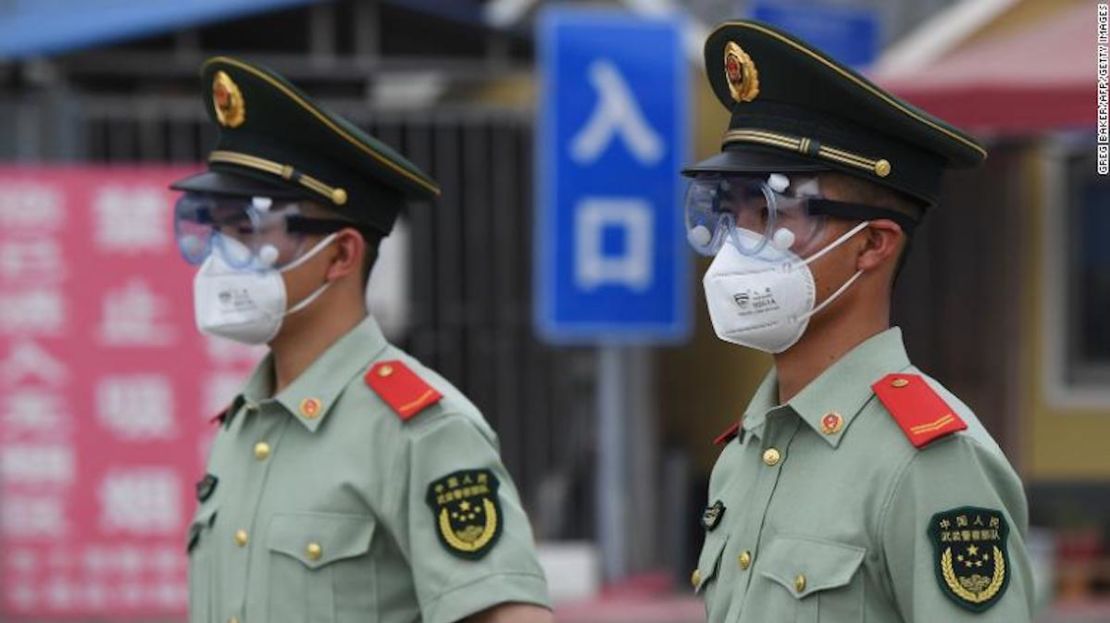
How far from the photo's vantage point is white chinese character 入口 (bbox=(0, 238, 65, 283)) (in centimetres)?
830

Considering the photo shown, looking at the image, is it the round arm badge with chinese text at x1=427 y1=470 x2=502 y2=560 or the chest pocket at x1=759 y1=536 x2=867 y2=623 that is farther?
the round arm badge with chinese text at x1=427 y1=470 x2=502 y2=560

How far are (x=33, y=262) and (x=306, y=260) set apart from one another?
5188 millimetres

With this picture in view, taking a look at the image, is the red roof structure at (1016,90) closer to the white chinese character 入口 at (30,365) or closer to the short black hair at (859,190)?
the white chinese character 入口 at (30,365)

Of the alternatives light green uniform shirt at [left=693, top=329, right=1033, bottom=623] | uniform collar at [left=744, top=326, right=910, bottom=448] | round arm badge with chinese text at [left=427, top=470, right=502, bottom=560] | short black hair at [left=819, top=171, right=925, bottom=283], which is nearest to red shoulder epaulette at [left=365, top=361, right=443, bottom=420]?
round arm badge with chinese text at [left=427, top=470, right=502, bottom=560]

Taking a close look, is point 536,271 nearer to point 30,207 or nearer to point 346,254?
point 30,207

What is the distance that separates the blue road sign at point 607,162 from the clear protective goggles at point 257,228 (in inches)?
189

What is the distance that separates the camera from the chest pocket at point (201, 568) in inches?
134

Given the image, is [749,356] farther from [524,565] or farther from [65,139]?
[524,565]

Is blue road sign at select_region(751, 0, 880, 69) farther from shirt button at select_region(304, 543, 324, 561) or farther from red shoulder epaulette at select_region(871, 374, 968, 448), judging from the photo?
red shoulder epaulette at select_region(871, 374, 968, 448)

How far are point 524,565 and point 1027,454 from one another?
22.9 feet

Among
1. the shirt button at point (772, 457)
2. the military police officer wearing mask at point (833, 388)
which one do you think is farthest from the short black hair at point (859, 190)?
the shirt button at point (772, 457)

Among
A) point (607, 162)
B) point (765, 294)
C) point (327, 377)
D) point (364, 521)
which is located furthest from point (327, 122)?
point (607, 162)

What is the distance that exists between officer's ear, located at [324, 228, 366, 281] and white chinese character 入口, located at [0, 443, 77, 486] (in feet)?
17.0

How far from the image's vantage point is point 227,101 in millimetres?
3566
